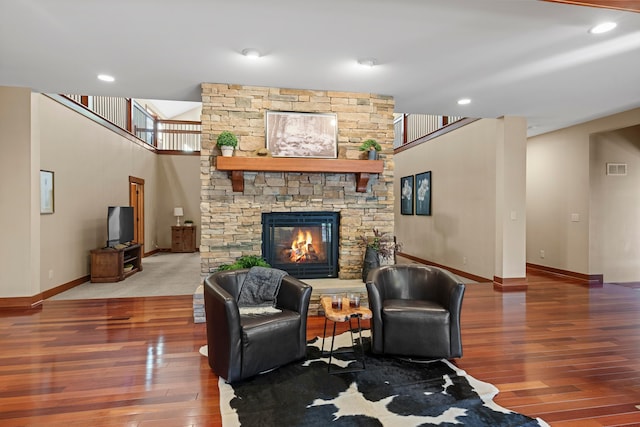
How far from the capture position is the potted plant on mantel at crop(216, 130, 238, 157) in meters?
4.23

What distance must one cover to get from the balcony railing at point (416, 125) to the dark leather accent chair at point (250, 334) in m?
5.66

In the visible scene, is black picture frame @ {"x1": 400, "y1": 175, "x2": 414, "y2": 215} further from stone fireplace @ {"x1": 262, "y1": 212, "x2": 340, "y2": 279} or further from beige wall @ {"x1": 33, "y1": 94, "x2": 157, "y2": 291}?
beige wall @ {"x1": 33, "y1": 94, "x2": 157, "y2": 291}

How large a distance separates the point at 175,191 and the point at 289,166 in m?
7.48

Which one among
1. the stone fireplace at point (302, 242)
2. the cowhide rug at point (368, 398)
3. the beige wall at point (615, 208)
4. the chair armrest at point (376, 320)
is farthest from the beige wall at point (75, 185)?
the beige wall at point (615, 208)

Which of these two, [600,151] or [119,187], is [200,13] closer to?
[119,187]

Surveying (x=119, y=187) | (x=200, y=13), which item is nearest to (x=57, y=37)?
(x=200, y=13)

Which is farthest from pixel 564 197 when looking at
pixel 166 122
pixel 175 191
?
pixel 166 122

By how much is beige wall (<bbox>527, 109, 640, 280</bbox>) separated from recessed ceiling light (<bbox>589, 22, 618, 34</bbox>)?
11.3 ft

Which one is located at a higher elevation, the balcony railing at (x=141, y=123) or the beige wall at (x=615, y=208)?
the balcony railing at (x=141, y=123)

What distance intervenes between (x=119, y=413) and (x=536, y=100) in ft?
19.0

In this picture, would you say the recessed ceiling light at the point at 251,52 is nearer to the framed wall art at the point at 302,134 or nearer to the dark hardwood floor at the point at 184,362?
the framed wall art at the point at 302,134

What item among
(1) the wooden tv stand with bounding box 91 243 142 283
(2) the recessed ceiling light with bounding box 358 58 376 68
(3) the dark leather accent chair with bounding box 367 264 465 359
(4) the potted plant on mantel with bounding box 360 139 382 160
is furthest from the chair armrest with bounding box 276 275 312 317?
(1) the wooden tv stand with bounding box 91 243 142 283

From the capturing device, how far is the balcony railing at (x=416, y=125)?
7.74 meters

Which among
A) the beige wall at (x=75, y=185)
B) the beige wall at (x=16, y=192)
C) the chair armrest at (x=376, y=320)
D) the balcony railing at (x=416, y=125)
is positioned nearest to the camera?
the chair armrest at (x=376, y=320)
